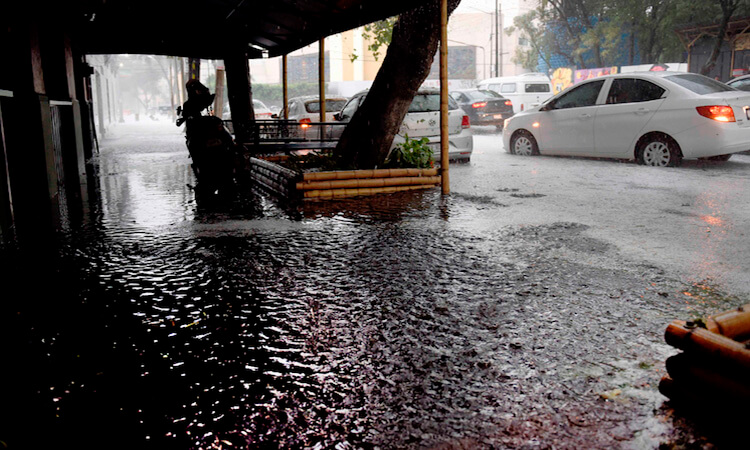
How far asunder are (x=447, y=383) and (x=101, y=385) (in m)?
1.63

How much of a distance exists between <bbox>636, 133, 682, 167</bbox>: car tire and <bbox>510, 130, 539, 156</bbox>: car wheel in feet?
9.40

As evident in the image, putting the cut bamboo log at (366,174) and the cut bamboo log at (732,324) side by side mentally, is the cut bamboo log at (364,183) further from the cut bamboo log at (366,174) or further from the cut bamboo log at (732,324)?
the cut bamboo log at (732,324)

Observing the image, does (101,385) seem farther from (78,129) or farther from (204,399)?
(78,129)

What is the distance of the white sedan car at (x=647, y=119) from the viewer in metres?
10.6

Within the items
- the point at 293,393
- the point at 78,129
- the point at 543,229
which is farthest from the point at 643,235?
the point at 78,129

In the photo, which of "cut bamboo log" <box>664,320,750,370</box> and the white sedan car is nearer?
"cut bamboo log" <box>664,320,750,370</box>

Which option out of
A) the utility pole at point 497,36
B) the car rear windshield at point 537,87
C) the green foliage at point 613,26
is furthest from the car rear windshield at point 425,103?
the utility pole at point 497,36

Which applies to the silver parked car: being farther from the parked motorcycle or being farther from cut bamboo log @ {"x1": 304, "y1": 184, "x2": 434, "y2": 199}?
the parked motorcycle

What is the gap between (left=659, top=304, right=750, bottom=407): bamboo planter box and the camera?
2297mm

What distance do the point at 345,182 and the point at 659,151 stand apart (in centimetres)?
647

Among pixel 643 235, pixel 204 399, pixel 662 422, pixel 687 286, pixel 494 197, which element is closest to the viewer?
pixel 662 422

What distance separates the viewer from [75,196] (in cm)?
905

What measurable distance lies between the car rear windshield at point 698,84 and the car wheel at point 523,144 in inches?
136

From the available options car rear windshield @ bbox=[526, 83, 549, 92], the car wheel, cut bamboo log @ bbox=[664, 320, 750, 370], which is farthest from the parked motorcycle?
car rear windshield @ bbox=[526, 83, 549, 92]
